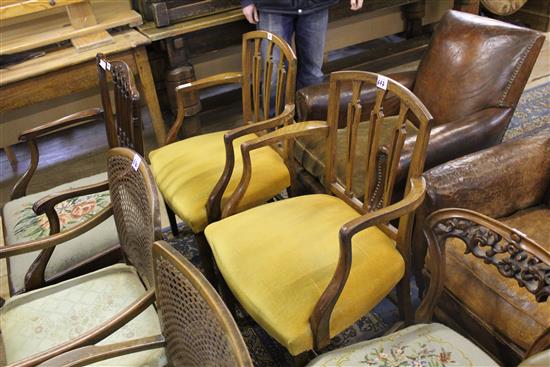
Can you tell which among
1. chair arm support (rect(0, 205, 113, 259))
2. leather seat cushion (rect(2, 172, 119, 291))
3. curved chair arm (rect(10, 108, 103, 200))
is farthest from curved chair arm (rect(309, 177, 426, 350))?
curved chair arm (rect(10, 108, 103, 200))

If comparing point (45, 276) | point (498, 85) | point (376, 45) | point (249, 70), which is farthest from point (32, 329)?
point (376, 45)

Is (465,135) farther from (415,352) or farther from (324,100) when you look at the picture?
(415,352)

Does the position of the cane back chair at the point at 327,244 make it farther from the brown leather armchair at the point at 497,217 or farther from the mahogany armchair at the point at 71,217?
the mahogany armchair at the point at 71,217

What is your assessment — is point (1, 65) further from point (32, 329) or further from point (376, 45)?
point (376, 45)

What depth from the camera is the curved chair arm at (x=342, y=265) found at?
1.08 metres

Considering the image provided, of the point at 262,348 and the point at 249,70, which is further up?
the point at 249,70

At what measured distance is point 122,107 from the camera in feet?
5.17

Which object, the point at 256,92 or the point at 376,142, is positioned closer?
the point at 376,142

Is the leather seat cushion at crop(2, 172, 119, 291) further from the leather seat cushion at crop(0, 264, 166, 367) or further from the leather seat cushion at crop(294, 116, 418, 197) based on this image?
the leather seat cushion at crop(294, 116, 418, 197)

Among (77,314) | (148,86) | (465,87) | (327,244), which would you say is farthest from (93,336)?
(148,86)

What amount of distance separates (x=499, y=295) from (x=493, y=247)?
0.28 m

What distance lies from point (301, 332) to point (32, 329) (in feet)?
2.31

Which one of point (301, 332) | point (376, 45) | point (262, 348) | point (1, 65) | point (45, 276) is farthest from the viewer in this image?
point (376, 45)

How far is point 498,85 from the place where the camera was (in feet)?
5.50
